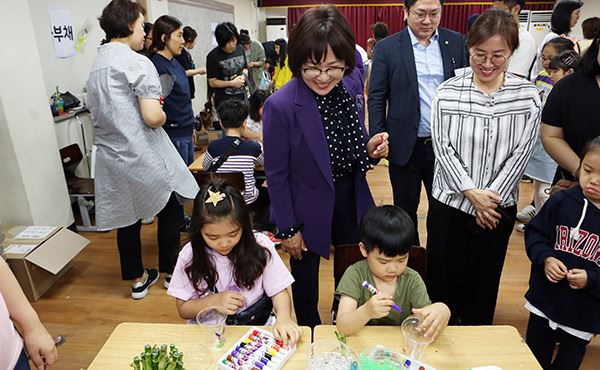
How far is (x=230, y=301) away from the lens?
1394 millimetres

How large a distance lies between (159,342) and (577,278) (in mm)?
1346

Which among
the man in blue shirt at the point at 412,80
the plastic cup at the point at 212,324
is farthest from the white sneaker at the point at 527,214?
the plastic cup at the point at 212,324

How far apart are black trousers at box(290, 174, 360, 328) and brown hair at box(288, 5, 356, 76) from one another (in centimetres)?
51

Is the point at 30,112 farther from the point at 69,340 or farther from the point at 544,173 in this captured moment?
the point at 544,173

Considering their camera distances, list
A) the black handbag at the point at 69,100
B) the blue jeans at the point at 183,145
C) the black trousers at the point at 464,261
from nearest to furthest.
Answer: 1. the black trousers at the point at 464,261
2. the blue jeans at the point at 183,145
3. the black handbag at the point at 69,100

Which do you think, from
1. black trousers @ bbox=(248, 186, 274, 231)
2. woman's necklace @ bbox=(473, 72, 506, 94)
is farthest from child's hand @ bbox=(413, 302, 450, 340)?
black trousers @ bbox=(248, 186, 274, 231)

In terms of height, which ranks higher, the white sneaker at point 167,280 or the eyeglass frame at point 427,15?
the eyeglass frame at point 427,15

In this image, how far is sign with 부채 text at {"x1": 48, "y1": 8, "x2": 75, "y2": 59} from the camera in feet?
12.0

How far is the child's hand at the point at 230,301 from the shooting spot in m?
1.38

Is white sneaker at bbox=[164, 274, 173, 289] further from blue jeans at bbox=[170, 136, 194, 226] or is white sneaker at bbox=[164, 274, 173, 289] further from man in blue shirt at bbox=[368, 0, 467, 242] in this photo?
man in blue shirt at bbox=[368, 0, 467, 242]

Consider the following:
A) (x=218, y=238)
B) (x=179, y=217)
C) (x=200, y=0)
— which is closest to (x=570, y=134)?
(x=218, y=238)

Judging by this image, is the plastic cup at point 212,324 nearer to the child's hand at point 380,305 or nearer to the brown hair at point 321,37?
the child's hand at point 380,305

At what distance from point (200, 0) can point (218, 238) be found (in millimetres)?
6202

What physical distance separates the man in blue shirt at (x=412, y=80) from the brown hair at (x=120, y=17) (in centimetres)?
129
